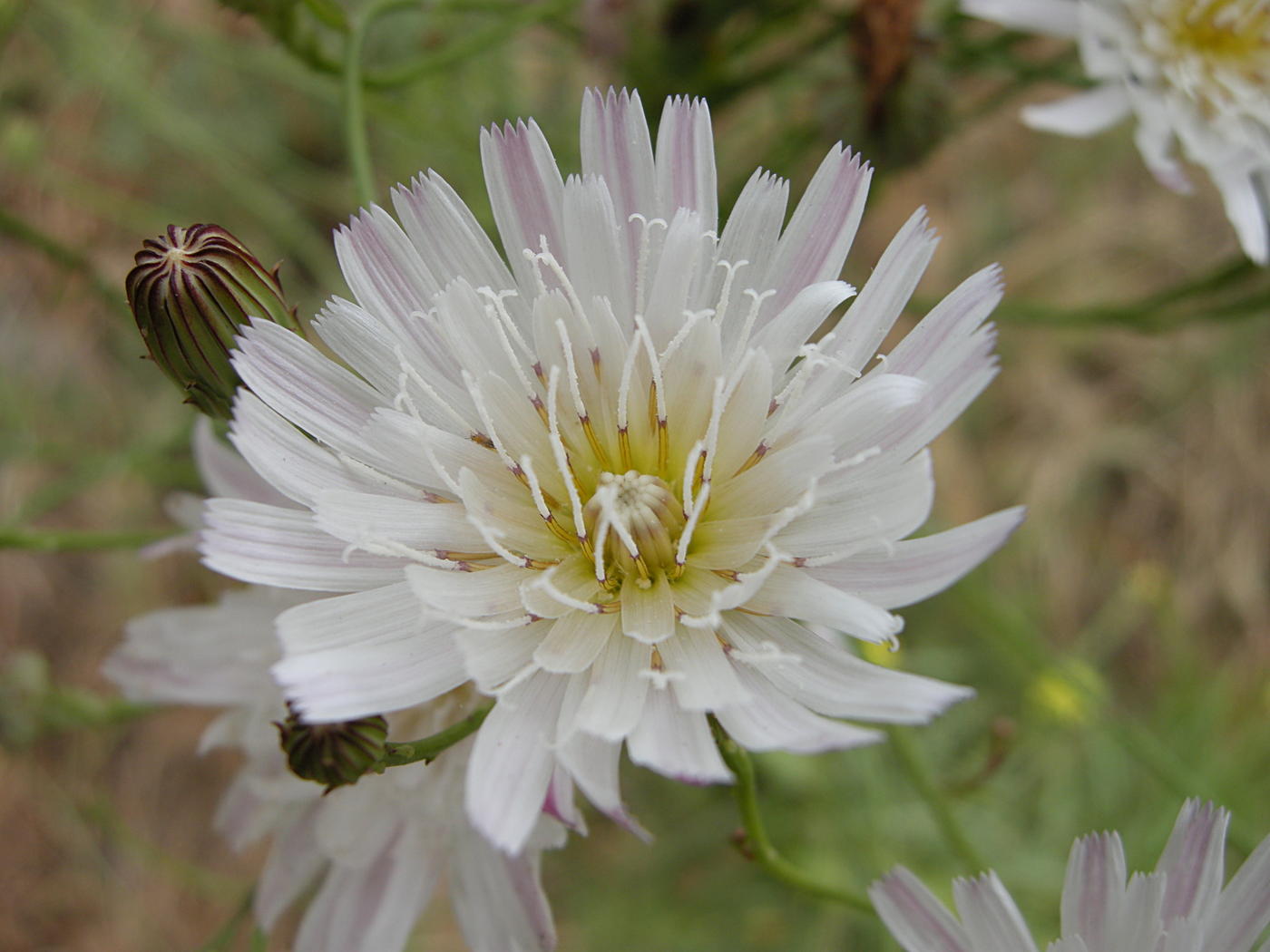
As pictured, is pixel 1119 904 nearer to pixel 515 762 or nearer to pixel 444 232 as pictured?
pixel 515 762

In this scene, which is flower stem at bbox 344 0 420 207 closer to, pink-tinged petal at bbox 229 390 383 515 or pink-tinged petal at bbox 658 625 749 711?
pink-tinged petal at bbox 229 390 383 515

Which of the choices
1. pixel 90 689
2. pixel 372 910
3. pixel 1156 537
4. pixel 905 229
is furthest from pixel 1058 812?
pixel 90 689

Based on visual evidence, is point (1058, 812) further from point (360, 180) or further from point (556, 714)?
point (360, 180)

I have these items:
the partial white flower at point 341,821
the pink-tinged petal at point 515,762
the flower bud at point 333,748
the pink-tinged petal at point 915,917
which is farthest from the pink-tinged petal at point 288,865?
the pink-tinged petal at point 915,917

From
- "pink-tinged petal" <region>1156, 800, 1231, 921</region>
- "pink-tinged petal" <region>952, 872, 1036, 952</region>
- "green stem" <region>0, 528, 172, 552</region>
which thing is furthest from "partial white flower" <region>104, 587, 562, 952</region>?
"pink-tinged petal" <region>1156, 800, 1231, 921</region>

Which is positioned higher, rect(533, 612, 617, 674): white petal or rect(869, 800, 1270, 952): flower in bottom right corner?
rect(533, 612, 617, 674): white petal

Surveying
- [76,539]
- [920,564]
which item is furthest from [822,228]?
[76,539]

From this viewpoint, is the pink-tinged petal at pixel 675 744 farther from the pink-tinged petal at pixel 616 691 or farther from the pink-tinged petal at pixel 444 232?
the pink-tinged petal at pixel 444 232
